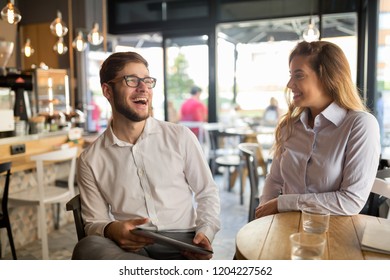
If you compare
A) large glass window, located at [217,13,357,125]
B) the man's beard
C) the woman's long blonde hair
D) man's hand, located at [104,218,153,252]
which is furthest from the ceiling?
man's hand, located at [104,218,153,252]

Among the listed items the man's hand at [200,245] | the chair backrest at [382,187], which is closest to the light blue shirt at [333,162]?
the chair backrest at [382,187]

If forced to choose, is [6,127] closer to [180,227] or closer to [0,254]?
[0,254]

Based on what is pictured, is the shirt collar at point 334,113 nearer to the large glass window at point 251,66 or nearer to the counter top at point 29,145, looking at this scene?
the counter top at point 29,145

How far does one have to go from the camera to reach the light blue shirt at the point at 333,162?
1.38m

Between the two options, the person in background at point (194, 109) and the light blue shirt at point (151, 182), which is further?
the person in background at point (194, 109)

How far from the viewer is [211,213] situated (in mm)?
1508

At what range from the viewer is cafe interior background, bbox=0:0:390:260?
4.92 metres

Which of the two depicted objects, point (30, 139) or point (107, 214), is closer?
point (107, 214)

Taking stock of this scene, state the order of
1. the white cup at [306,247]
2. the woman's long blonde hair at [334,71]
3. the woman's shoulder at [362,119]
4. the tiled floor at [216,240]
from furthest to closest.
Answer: the tiled floor at [216,240] < the woman's long blonde hair at [334,71] < the woman's shoulder at [362,119] < the white cup at [306,247]

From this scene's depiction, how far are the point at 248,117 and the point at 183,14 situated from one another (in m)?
1.89

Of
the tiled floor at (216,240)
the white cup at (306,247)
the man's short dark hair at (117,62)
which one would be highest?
the man's short dark hair at (117,62)

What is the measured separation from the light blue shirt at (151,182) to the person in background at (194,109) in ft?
14.3

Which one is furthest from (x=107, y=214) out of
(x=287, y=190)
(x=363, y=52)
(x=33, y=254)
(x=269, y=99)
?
(x=269, y=99)

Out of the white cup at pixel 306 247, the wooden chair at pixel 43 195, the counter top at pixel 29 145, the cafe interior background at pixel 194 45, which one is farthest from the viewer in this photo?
the cafe interior background at pixel 194 45
